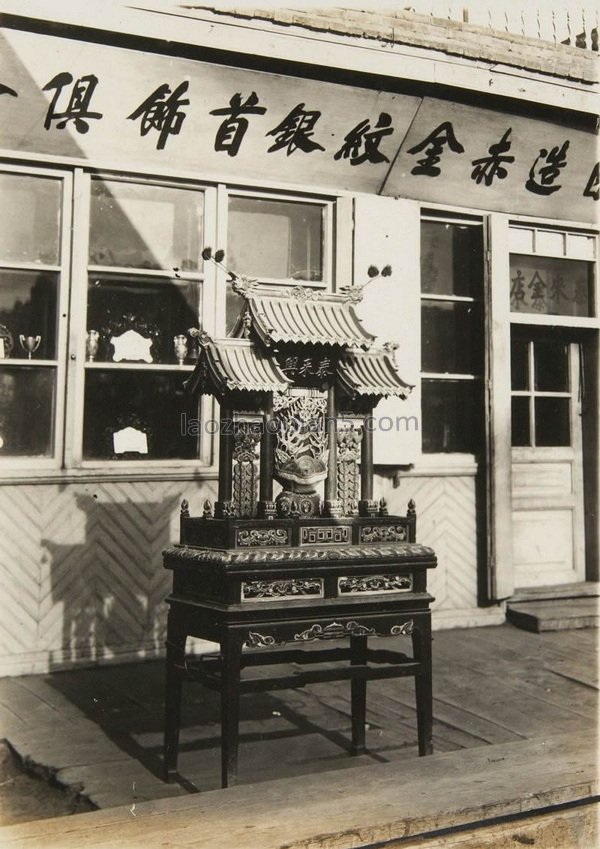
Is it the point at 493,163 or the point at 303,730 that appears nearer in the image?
the point at 303,730

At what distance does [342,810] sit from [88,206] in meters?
4.55

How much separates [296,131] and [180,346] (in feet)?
6.02

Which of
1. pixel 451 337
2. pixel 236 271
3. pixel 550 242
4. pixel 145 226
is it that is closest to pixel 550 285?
pixel 550 242

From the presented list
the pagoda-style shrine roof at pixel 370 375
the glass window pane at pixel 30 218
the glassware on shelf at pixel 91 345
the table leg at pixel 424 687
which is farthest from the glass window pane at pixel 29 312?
the table leg at pixel 424 687

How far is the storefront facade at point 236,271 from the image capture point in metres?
5.87

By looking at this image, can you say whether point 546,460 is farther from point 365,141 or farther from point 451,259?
point 365,141

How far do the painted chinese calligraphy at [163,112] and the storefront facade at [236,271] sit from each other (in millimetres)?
15

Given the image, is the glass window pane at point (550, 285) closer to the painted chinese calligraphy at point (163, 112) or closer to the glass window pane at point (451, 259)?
the glass window pane at point (451, 259)

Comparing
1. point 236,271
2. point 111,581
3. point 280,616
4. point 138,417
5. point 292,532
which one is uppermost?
point 236,271

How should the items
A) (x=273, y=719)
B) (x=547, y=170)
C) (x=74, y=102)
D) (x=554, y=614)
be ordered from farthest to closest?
(x=547, y=170) → (x=554, y=614) → (x=74, y=102) → (x=273, y=719)

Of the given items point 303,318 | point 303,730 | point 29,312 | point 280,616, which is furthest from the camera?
point 29,312

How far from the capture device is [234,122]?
20.7 ft

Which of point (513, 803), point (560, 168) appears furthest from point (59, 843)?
point (560, 168)

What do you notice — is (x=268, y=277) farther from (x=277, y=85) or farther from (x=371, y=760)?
(x=371, y=760)
